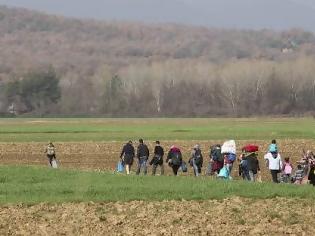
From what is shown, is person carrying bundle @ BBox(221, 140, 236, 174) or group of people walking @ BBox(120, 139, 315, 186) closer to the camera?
group of people walking @ BBox(120, 139, 315, 186)

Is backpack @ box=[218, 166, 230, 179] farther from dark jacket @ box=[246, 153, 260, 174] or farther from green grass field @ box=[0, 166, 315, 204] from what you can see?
green grass field @ box=[0, 166, 315, 204]

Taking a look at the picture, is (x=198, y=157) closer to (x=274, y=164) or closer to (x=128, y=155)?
(x=128, y=155)

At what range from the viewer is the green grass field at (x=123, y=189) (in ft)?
74.9

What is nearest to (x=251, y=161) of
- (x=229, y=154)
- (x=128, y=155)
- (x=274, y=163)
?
(x=274, y=163)

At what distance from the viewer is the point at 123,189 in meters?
24.6

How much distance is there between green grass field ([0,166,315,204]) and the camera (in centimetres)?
2283

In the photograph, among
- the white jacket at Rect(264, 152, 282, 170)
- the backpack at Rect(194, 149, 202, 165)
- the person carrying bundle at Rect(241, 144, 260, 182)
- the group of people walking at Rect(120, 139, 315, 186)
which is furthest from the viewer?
the backpack at Rect(194, 149, 202, 165)

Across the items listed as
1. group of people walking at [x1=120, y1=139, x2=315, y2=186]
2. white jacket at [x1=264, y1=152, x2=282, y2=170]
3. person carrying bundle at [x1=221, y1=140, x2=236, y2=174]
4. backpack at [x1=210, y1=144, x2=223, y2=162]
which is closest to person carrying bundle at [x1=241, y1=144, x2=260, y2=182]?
group of people walking at [x1=120, y1=139, x2=315, y2=186]

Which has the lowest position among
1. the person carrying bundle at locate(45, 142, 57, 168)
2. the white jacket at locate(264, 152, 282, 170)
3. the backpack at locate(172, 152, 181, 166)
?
the white jacket at locate(264, 152, 282, 170)

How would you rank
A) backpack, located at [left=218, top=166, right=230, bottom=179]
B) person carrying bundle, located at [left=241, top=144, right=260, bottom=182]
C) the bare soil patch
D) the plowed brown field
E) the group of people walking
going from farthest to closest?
the bare soil patch → backpack, located at [left=218, top=166, right=230, bottom=179] → the group of people walking → person carrying bundle, located at [left=241, top=144, right=260, bottom=182] → the plowed brown field

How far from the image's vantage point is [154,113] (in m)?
142

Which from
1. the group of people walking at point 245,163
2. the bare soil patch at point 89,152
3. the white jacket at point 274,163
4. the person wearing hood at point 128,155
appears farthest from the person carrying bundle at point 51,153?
the white jacket at point 274,163

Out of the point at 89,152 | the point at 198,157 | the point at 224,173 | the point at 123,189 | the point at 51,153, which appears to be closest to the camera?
the point at 123,189

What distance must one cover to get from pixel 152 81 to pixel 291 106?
29.0 meters
